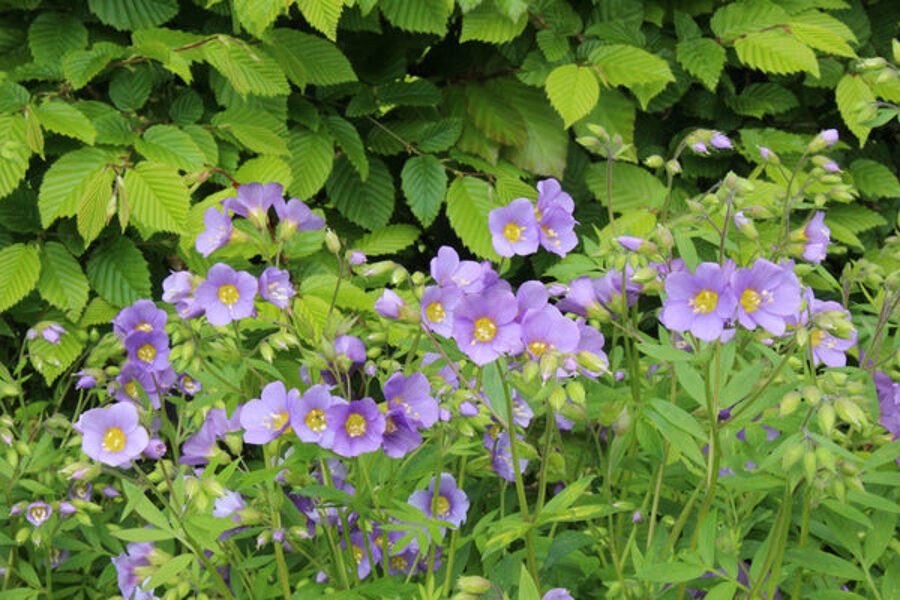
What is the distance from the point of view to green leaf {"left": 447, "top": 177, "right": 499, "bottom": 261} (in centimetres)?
217

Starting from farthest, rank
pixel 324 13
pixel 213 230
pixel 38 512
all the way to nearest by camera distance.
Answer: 1. pixel 324 13
2. pixel 38 512
3. pixel 213 230

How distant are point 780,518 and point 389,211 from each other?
145 centimetres

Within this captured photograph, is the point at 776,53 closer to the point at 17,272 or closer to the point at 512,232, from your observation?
the point at 512,232

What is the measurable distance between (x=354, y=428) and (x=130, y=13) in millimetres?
1517

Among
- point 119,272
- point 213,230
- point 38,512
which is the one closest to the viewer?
point 213,230

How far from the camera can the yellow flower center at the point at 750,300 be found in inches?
38.9

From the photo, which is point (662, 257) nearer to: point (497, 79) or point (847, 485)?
point (847, 485)

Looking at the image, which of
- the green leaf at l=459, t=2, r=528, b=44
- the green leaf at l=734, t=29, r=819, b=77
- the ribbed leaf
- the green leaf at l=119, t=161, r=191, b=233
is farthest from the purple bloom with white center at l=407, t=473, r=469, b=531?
the green leaf at l=734, t=29, r=819, b=77

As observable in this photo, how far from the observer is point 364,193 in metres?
2.30

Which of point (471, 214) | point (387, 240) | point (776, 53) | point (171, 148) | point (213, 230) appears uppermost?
point (213, 230)

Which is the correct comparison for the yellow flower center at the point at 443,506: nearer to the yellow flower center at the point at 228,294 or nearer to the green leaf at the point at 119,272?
the yellow flower center at the point at 228,294

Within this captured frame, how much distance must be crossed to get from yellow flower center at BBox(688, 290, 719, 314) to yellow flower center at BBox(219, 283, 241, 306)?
Answer: 0.60m

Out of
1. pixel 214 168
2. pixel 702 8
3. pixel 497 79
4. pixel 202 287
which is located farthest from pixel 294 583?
pixel 702 8

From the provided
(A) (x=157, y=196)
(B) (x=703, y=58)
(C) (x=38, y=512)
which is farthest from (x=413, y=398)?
(B) (x=703, y=58)
